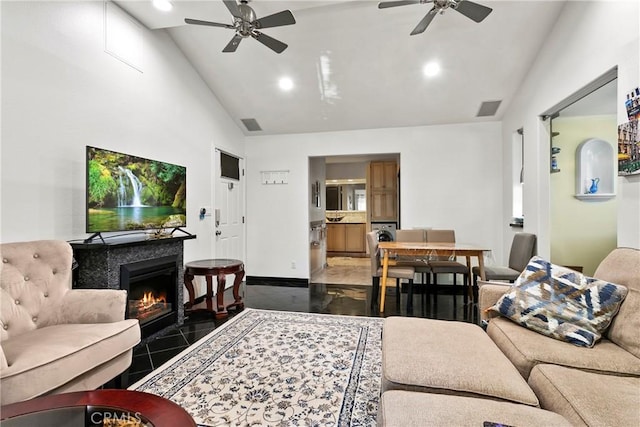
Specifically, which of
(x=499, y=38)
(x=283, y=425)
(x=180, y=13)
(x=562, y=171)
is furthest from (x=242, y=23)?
(x=562, y=171)

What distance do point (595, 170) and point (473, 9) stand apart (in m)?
3.11

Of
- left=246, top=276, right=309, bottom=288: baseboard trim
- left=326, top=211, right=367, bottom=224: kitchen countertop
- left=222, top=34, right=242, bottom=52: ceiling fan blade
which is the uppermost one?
left=222, top=34, right=242, bottom=52: ceiling fan blade

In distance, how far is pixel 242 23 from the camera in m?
2.77

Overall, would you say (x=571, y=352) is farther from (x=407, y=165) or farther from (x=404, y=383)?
(x=407, y=165)

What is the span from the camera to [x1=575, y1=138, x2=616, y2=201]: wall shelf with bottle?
13.4 ft

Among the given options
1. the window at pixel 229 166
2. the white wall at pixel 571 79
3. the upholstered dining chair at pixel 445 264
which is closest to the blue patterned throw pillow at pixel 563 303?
the white wall at pixel 571 79

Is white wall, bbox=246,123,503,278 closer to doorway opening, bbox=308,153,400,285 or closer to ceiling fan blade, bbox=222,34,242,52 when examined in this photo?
doorway opening, bbox=308,153,400,285

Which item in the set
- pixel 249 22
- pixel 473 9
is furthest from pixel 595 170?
pixel 249 22

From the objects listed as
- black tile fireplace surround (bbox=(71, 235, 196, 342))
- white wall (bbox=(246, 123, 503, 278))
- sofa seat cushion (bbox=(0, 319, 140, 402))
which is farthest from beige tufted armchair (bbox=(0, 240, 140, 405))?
white wall (bbox=(246, 123, 503, 278))

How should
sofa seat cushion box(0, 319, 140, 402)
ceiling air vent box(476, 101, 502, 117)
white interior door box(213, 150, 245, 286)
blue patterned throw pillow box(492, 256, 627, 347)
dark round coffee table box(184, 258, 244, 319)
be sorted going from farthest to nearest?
white interior door box(213, 150, 245, 286) < ceiling air vent box(476, 101, 502, 117) < dark round coffee table box(184, 258, 244, 319) < blue patterned throw pillow box(492, 256, 627, 347) < sofa seat cushion box(0, 319, 140, 402)

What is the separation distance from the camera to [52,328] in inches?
71.9

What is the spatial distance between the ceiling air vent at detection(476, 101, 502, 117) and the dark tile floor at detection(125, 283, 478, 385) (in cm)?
247

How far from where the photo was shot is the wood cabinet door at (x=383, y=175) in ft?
24.9

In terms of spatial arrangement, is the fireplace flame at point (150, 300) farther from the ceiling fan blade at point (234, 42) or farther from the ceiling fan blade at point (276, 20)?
the ceiling fan blade at point (276, 20)
